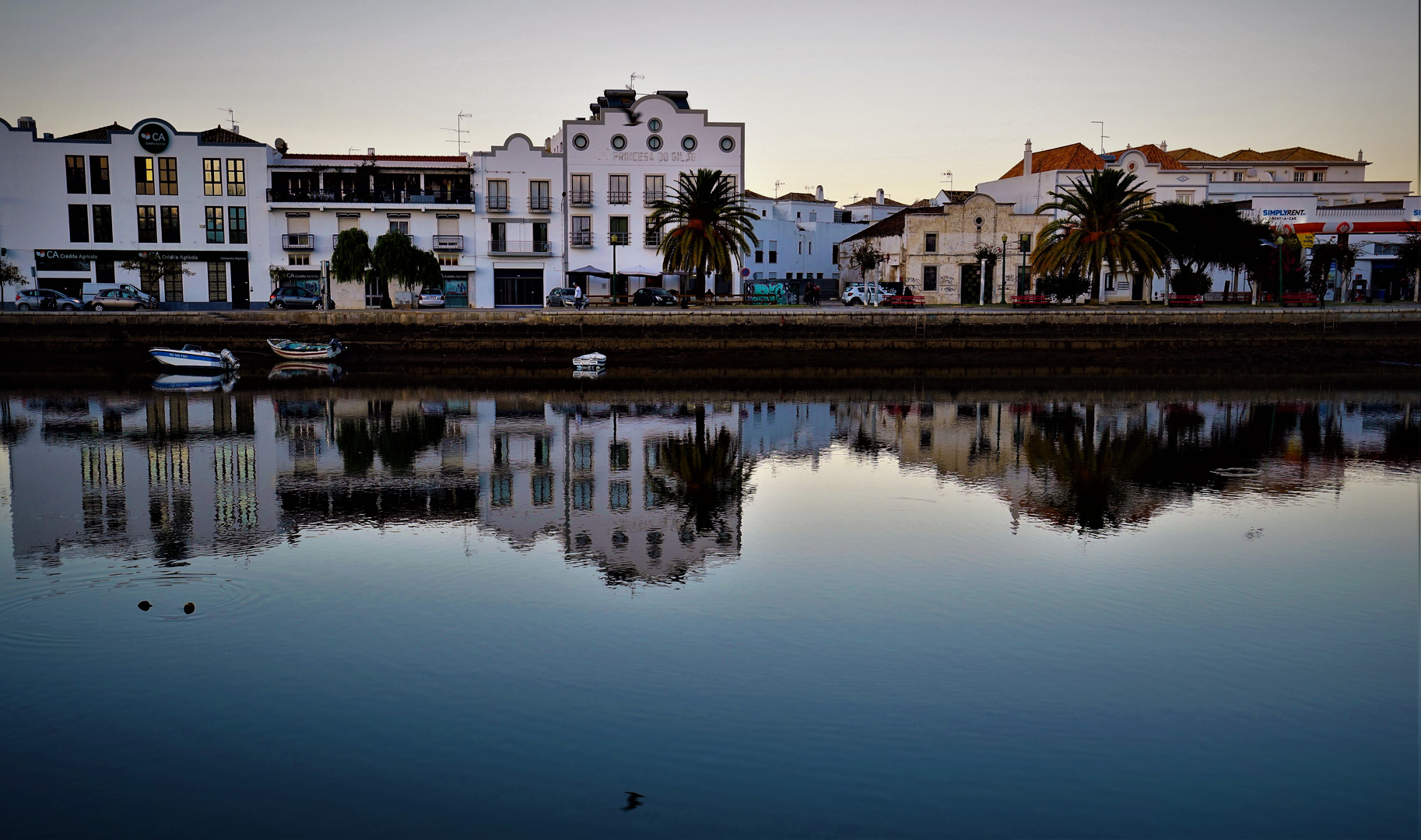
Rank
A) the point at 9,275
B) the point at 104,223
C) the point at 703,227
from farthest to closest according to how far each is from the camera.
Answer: the point at 104,223 < the point at 9,275 < the point at 703,227

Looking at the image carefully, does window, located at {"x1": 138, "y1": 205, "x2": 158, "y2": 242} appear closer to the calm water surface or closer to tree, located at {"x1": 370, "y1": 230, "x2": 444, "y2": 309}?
tree, located at {"x1": 370, "y1": 230, "x2": 444, "y2": 309}

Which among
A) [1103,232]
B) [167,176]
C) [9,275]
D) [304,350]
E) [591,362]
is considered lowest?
[591,362]

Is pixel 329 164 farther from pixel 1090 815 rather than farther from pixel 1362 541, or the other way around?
pixel 1090 815

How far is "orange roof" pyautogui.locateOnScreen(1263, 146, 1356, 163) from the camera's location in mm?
88062

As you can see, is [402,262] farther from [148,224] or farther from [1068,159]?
[1068,159]

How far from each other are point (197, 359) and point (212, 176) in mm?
22299

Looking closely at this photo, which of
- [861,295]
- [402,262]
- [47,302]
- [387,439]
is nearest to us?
[387,439]

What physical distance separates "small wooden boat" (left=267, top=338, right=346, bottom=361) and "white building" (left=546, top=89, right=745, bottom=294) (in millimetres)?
18794

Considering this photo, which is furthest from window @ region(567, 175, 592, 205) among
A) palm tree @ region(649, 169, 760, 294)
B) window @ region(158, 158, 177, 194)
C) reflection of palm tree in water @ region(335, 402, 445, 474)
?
reflection of palm tree in water @ region(335, 402, 445, 474)

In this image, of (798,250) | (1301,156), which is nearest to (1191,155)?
(1301,156)

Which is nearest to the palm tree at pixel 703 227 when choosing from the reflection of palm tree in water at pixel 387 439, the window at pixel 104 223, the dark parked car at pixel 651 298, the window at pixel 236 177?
the dark parked car at pixel 651 298

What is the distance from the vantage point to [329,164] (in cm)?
6438

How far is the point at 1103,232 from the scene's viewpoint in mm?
52906

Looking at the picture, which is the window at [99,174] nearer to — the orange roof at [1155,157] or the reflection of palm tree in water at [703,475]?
the reflection of palm tree in water at [703,475]
